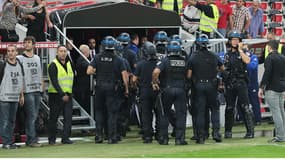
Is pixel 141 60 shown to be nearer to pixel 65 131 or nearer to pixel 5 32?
pixel 65 131

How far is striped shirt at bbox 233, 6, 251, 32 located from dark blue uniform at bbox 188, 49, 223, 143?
6494 millimetres

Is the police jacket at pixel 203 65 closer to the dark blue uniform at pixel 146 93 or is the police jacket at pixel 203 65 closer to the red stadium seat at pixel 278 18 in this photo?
the dark blue uniform at pixel 146 93

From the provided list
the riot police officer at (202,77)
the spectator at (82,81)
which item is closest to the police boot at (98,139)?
the riot police officer at (202,77)

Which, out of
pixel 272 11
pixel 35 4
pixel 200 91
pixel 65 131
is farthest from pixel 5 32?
pixel 272 11

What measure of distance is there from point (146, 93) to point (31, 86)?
223 cm

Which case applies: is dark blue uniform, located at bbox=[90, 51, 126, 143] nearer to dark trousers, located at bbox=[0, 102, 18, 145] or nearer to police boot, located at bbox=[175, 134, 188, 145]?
police boot, located at bbox=[175, 134, 188, 145]

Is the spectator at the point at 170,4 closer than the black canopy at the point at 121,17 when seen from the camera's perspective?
No

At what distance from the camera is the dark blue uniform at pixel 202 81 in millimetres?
17906

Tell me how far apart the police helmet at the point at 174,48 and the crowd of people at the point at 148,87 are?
2 cm

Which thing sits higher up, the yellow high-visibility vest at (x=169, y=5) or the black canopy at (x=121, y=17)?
the yellow high-visibility vest at (x=169, y=5)

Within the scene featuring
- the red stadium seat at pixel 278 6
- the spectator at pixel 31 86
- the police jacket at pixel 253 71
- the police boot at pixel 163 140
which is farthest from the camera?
the red stadium seat at pixel 278 6

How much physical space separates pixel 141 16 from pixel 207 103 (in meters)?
3.66

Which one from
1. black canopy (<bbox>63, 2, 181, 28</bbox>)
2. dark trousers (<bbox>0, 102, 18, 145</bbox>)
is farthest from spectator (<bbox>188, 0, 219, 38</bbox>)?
dark trousers (<bbox>0, 102, 18, 145</bbox>)

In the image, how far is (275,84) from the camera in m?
17.7
